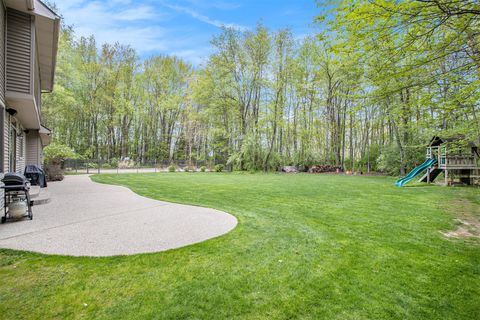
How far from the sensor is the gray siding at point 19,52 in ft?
16.3

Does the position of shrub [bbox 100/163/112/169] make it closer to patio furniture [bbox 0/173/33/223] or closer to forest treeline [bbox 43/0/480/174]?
forest treeline [bbox 43/0/480/174]

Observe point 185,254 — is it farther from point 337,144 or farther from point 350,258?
point 337,144

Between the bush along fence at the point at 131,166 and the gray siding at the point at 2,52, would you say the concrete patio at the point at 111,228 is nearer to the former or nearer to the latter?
the gray siding at the point at 2,52

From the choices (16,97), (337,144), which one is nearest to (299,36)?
(337,144)

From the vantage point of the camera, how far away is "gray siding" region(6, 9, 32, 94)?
498 centimetres

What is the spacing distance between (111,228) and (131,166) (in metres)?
23.3

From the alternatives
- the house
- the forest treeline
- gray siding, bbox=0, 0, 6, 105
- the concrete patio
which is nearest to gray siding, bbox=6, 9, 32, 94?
the house

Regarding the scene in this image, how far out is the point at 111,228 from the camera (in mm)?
3709

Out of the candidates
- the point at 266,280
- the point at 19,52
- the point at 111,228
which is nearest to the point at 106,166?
the point at 19,52

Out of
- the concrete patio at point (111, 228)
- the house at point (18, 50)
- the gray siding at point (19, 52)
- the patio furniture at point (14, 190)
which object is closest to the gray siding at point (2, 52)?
the house at point (18, 50)

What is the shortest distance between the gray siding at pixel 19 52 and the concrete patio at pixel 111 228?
2745mm

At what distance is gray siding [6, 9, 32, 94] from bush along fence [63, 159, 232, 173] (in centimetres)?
1461

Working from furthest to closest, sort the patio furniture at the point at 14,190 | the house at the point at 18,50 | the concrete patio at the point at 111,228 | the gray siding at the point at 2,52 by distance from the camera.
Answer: the house at the point at 18,50 → the gray siding at the point at 2,52 → the patio furniture at the point at 14,190 → the concrete patio at the point at 111,228

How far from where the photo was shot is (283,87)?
841 inches
